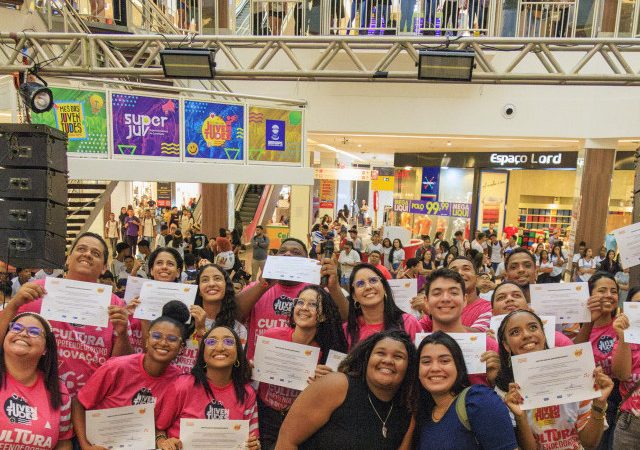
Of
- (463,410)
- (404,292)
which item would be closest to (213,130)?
(404,292)

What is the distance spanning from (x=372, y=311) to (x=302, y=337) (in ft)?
1.67

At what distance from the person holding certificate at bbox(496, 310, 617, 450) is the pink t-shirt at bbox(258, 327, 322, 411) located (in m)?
1.09

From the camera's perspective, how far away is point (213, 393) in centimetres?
245

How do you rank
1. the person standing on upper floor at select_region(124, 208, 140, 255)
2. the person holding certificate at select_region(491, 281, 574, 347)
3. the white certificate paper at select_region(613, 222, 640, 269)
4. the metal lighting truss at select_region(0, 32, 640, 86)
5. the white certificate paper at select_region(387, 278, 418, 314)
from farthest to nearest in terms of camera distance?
1. the person standing on upper floor at select_region(124, 208, 140, 255)
2. the metal lighting truss at select_region(0, 32, 640, 86)
3. the white certificate paper at select_region(387, 278, 418, 314)
4. the white certificate paper at select_region(613, 222, 640, 269)
5. the person holding certificate at select_region(491, 281, 574, 347)

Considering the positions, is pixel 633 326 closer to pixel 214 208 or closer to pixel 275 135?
pixel 275 135

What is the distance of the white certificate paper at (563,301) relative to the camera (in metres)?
3.28

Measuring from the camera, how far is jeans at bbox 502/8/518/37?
33.1 feet

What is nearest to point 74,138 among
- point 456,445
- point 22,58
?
point 22,58

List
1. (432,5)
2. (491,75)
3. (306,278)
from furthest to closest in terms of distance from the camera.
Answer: (432,5) → (491,75) → (306,278)

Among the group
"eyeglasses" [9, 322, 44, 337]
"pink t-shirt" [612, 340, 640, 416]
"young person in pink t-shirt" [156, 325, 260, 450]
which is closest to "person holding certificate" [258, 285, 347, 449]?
"young person in pink t-shirt" [156, 325, 260, 450]

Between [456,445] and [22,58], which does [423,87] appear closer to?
[22,58]

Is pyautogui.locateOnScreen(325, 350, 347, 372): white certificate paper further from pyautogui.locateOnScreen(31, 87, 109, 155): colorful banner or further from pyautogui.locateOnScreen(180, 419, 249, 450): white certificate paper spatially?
pyautogui.locateOnScreen(31, 87, 109, 155): colorful banner

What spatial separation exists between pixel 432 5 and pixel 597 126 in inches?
180

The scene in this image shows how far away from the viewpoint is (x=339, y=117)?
10531mm
